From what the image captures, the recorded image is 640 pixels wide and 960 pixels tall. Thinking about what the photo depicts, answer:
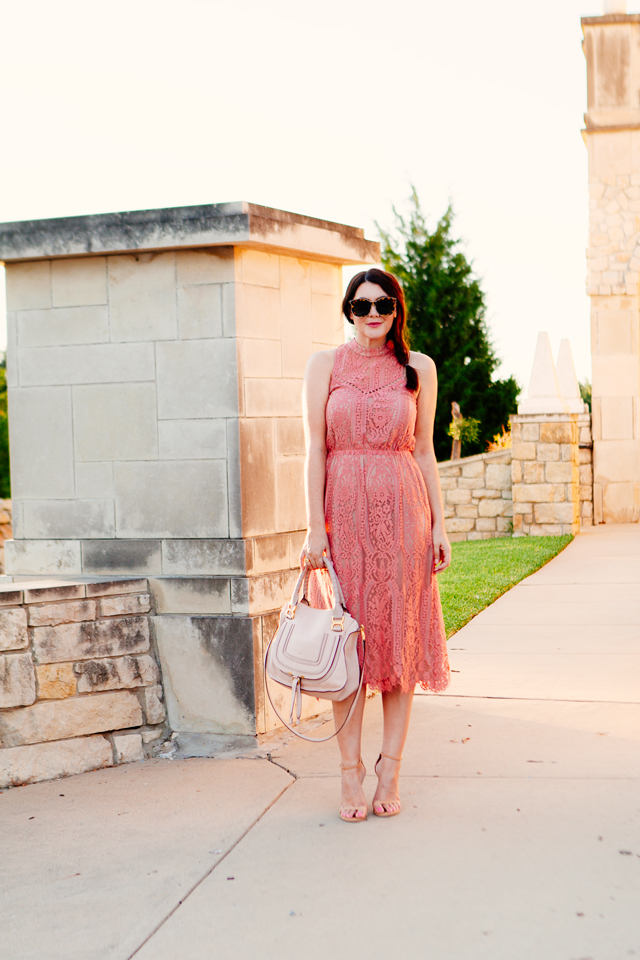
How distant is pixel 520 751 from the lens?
4086 millimetres

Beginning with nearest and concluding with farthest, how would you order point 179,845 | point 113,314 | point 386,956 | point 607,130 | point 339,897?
point 386,956
point 339,897
point 179,845
point 113,314
point 607,130

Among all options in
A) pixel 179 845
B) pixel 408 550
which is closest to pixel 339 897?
pixel 179 845

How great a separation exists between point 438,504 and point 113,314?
177 centimetres

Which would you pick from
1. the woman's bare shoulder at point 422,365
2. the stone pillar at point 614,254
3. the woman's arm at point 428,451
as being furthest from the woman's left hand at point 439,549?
the stone pillar at point 614,254

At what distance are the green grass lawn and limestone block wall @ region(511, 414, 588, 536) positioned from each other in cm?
44

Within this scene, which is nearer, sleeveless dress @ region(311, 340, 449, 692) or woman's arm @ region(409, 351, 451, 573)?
sleeveless dress @ region(311, 340, 449, 692)

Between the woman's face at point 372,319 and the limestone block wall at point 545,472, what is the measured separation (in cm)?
1011

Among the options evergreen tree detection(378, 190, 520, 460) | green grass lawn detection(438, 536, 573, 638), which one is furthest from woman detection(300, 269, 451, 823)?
evergreen tree detection(378, 190, 520, 460)

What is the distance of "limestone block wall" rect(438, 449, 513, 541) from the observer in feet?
46.2

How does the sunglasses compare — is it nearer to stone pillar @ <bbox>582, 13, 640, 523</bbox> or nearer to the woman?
the woman

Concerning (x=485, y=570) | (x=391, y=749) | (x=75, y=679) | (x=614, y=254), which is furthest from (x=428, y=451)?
(x=614, y=254)

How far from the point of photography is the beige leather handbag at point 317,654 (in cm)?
324

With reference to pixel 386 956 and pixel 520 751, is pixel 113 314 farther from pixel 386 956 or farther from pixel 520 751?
pixel 386 956

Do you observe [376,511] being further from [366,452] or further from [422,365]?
[422,365]
